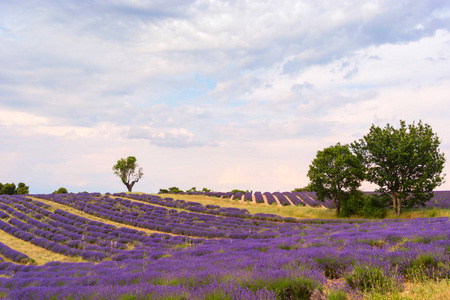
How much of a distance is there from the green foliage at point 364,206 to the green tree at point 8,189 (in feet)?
191

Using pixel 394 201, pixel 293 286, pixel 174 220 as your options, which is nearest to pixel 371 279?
pixel 293 286

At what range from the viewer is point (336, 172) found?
1194 inches

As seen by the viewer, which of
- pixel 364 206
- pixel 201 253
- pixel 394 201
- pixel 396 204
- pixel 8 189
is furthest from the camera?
pixel 8 189

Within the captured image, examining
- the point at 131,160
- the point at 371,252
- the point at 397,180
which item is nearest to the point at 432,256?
the point at 371,252

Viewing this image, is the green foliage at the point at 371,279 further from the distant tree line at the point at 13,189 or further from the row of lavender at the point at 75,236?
the distant tree line at the point at 13,189

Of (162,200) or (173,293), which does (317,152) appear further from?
(173,293)

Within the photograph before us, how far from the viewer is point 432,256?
18.6ft

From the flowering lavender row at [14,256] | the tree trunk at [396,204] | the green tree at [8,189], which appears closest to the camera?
the flowering lavender row at [14,256]

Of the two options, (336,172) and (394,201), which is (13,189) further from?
(394,201)

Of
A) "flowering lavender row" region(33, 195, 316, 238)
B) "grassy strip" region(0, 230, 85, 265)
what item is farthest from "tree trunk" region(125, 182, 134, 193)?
"grassy strip" region(0, 230, 85, 265)

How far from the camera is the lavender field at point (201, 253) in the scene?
448cm

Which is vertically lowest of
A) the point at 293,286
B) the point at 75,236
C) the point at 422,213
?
the point at 75,236

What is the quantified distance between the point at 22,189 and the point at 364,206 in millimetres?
58603

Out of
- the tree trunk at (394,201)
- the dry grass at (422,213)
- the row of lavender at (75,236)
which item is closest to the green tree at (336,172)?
the tree trunk at (394,201)
